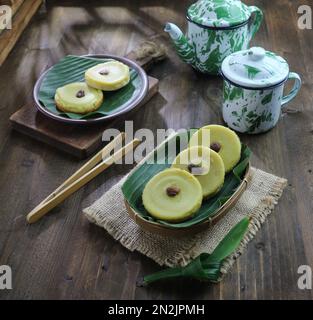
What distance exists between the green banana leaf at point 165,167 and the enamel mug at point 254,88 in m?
0.15

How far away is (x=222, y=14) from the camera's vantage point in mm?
1021

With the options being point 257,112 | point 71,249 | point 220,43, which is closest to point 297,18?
point 220,43

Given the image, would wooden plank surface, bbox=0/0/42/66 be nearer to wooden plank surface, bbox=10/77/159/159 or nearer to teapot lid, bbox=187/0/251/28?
wooden plank surface, bbox=10/77/159/159

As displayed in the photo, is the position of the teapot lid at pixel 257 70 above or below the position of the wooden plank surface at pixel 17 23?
above

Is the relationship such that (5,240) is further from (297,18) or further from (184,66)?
(297,18)

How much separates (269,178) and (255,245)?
0.50 feet

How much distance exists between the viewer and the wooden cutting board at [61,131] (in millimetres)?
908

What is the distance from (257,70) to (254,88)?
3cm

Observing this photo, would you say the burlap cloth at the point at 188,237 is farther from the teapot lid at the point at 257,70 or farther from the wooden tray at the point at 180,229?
the teapot lid at the point at 257,70

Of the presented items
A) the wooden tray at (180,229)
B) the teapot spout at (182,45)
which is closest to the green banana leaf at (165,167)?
the wooden tray at (180,229)

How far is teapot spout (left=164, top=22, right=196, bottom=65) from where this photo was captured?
103 cm

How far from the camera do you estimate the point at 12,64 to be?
1.20 meters

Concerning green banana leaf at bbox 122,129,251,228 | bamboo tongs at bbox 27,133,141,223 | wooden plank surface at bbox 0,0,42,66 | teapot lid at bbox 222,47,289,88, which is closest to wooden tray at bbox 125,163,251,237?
green banana leaf at bbox 122,129,251,228

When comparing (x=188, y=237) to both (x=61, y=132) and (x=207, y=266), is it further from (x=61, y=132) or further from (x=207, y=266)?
(x=61, y=132)
